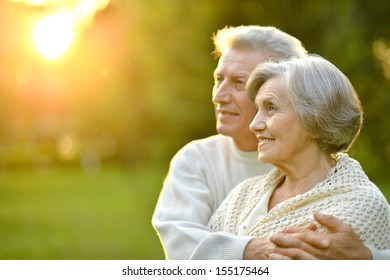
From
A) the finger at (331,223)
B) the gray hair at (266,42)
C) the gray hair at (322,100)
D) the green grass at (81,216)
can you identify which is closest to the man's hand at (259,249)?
the finger at (331,223)

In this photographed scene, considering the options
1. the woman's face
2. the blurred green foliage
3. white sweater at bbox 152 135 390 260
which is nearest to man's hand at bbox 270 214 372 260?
white sweater at bbox 152 135 390 260

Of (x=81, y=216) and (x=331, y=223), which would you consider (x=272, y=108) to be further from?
(x=81, y=216)

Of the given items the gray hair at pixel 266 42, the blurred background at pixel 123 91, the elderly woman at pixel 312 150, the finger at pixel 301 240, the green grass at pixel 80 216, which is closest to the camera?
the finger at pixel 301 240

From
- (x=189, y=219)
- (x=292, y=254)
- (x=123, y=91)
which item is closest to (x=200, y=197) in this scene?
(x=189, y=219)

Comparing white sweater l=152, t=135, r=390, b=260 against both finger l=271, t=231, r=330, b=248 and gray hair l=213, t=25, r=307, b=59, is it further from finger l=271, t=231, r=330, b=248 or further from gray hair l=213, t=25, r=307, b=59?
gray hair l=213, t=25, r=307, b=59

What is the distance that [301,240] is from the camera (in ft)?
7.93

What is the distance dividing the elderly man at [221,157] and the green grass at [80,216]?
545 cm

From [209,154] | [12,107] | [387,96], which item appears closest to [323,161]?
[209,154]

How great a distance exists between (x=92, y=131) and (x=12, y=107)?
543cm

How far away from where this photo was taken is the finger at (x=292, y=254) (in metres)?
2.42

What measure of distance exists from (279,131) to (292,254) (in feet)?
1.40

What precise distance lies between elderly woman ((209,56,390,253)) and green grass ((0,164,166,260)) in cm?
605

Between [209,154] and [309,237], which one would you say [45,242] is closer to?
[209,154]

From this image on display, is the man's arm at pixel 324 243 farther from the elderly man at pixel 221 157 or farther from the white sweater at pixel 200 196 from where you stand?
the elderly man at pixel 221 157
